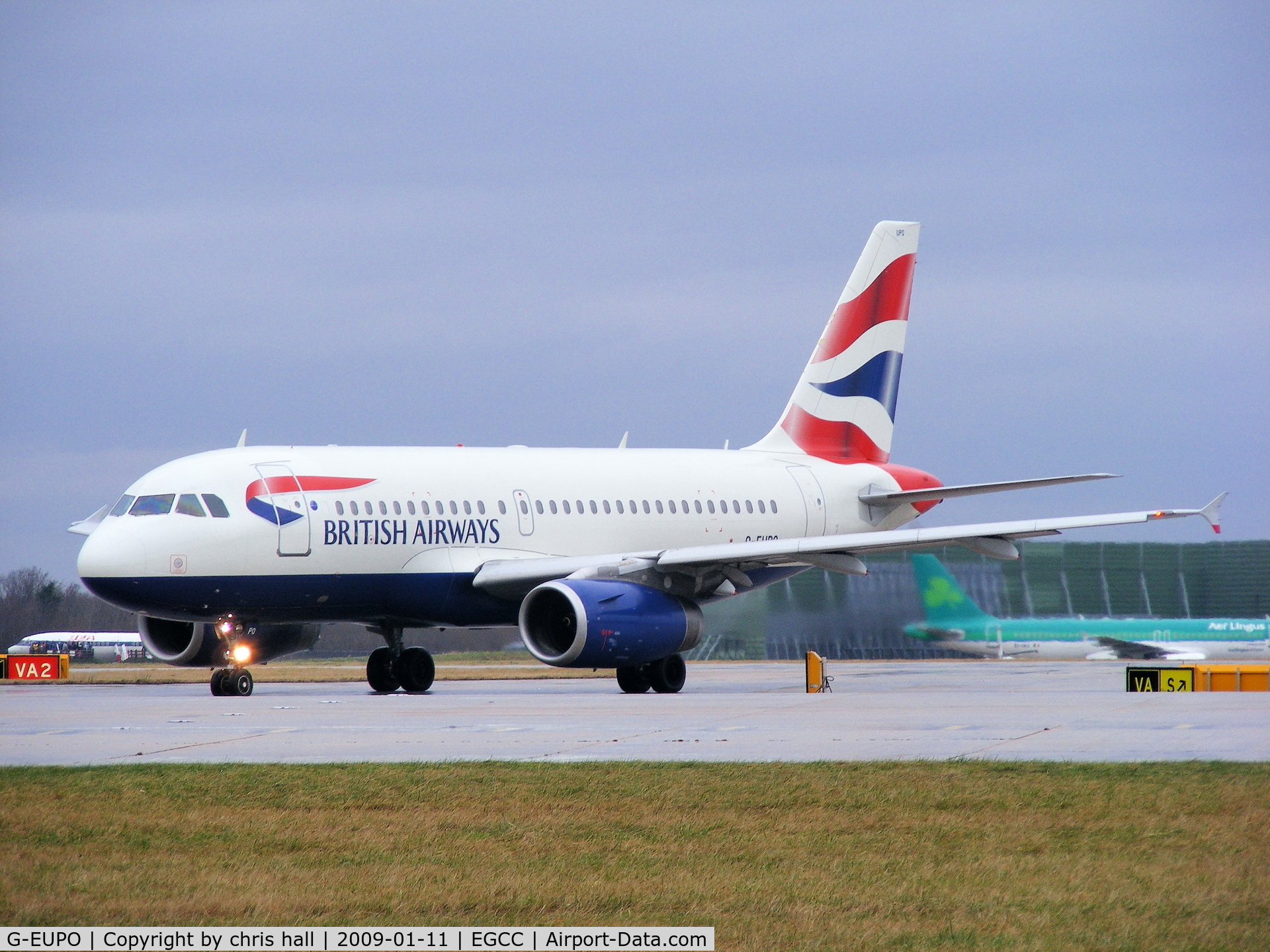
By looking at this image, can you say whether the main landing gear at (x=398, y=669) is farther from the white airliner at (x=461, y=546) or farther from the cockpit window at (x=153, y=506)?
the cockpit window at (x=153, y=506)

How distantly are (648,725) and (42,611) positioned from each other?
80.5 meters

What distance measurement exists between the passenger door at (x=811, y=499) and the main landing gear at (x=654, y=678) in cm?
660

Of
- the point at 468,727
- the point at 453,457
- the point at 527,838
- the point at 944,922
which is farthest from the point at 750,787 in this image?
the point at 453,457

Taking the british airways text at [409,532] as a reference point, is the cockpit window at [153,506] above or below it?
above

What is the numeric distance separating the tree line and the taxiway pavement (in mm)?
61613

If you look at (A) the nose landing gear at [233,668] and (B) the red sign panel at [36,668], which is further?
(B) the red sign panel at [36,668]

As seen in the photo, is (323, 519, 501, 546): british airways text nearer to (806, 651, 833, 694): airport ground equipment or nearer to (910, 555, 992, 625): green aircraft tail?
(806, 651, 833, 694): airport ground equipment

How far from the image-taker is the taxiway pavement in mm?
16344

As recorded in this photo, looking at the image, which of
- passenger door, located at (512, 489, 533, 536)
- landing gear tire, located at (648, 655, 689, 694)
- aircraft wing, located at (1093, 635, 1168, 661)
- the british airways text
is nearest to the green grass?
the british airways text

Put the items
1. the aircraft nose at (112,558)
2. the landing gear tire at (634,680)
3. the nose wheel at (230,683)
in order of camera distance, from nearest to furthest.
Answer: the aircraft nose at (112,558) → the nose wheel at (230,683) → the landing gear tire at (634,680)

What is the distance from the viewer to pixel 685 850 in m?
10.5

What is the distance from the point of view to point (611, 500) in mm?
31438

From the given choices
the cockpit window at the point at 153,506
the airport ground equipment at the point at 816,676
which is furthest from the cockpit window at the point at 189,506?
the airport ground equipment at the point at 816,676

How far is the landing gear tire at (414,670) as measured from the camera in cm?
2980
